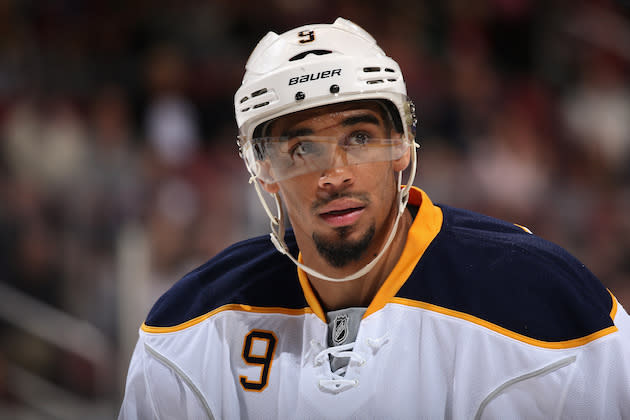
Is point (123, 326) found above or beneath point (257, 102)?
beneath

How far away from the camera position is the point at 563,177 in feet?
16.5

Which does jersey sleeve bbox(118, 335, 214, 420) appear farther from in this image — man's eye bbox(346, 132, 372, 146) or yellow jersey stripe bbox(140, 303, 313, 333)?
man's eye bbox(346, 132, 372, 146)

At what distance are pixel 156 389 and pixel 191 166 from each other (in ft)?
11.7

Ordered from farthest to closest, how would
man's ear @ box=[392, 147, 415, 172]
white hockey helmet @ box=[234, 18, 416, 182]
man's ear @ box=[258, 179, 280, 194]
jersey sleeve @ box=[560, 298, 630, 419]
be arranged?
man's ear @ box=[258, 179, 280, 194] < man's ear @ box=[392, 147, 415, 172] < white hockey helmet @ box=[234, 18, 416, 182] < jersey sleeve @ box=[560, 298, 630, 419]

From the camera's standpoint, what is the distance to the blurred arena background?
4109mm

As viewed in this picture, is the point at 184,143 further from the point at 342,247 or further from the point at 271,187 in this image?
the point at 342,247

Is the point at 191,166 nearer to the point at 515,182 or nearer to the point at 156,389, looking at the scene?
the point at 515,182

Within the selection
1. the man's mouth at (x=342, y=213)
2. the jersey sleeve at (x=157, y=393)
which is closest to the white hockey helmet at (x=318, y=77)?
the man's mouth at (x=342, y=213)

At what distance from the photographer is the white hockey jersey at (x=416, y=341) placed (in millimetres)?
1723

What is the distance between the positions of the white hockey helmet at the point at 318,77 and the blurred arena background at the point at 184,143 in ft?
6.99

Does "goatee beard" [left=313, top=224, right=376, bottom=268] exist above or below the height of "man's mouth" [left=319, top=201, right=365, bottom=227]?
below

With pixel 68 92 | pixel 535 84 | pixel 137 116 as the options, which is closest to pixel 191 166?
pixel 137 116

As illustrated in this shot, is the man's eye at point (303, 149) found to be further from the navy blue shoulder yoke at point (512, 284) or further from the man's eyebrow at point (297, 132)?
the navy blue shoulder yoke at point (512, 284)

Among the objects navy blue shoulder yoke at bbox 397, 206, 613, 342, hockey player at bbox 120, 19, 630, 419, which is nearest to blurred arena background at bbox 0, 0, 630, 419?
hockey player at bbox 120, 19, 630, 419
